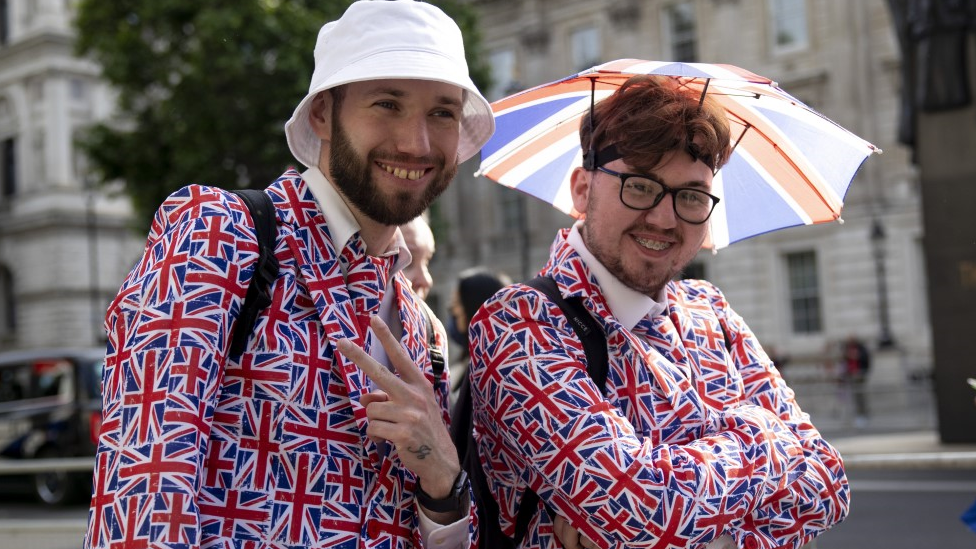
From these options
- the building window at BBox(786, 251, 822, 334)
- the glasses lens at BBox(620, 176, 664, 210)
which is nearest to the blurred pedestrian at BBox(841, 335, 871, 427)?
the building window at BBox(786, 251, 822, 334)

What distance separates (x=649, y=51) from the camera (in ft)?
106

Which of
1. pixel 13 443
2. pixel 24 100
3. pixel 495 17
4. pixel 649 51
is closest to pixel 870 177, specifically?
pixel 649 51

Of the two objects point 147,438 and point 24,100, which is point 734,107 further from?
point 24,100

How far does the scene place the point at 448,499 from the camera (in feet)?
6.95

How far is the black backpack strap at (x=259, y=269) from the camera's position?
6.46 ft

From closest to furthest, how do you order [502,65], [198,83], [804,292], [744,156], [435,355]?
[435,355]
[744,156]
[198,83]
[804,292]
[502,65]

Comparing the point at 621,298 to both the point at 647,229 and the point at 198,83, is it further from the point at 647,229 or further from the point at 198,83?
the point at 198,83

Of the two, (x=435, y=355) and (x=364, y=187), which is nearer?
(x=364, y=187)

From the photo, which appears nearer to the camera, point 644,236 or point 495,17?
point 644,236

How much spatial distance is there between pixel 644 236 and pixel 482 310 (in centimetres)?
42

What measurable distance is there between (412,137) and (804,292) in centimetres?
2835

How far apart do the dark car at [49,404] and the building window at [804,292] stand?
66.5 ft

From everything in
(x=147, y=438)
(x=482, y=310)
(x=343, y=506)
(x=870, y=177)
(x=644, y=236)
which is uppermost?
(x=870, y=177)

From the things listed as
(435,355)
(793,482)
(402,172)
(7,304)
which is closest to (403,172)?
(402,172)
